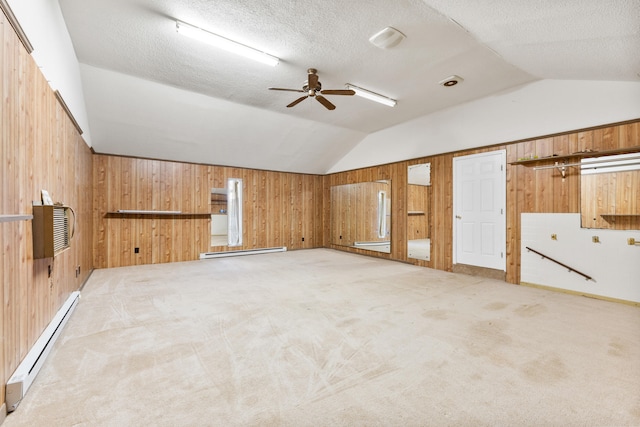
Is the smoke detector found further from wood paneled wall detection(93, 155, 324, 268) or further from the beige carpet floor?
wood paneled wall detection(93, 155, 324, 268)

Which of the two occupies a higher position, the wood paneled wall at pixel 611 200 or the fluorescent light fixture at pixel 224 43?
the fluorescent light fixture at pixel 224 43

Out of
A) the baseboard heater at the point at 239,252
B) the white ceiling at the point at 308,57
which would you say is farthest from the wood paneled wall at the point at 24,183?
the baseboard heater at the point at 239,252

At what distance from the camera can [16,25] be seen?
176 centimetres

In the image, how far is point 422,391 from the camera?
1752 millimetres

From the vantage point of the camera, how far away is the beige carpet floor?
5.12ft

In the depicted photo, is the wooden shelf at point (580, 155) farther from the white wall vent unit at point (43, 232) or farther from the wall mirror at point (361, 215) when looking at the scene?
the white wall vent unit at point (43, 232)

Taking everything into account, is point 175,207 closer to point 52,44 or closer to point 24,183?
point 52,44

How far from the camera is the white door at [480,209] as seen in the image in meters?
4.63

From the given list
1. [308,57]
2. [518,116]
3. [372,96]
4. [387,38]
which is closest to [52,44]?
[308,57]

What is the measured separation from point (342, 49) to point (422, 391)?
11.1 feet

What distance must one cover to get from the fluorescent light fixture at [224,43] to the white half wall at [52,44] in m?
1.00

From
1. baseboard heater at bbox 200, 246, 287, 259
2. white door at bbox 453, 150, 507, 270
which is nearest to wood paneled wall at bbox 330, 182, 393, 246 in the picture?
baseboard heater at bbox 200, 246, 287, 259

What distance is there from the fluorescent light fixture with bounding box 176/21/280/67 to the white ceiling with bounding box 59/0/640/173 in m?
0.07

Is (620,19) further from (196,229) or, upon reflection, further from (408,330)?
(196,229)
